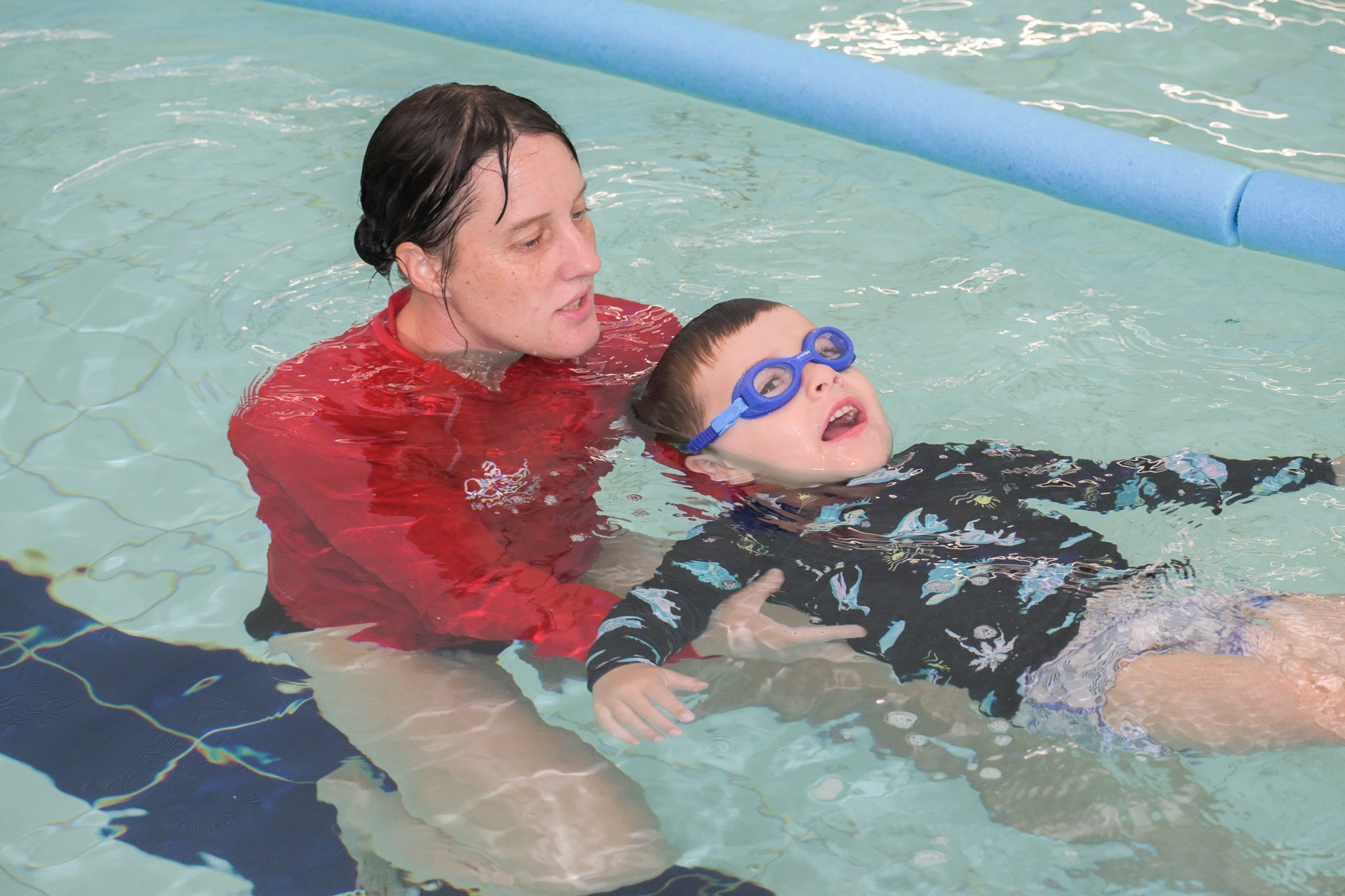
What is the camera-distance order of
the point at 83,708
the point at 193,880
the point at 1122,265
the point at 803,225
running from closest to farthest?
the point at 193,880, the point at 83,708, the point at 1122,265, the point at 803,225

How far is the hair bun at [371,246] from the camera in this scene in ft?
8.71

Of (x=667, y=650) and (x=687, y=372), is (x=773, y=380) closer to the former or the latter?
(x=687, y=372)

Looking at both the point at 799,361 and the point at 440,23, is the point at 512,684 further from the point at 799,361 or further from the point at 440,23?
the point at 440,23

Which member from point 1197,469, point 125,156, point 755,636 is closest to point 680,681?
point 755,636

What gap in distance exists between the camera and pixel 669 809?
243 centimetres

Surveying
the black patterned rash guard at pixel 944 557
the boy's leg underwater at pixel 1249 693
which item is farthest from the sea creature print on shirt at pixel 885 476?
the boy's leg underwater at pixel 1249 693

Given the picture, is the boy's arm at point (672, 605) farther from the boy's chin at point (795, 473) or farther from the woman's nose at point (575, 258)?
the woman's nose at point (575, 258)

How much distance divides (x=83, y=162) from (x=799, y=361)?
3.31 m

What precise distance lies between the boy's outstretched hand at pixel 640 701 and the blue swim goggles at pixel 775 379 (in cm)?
73

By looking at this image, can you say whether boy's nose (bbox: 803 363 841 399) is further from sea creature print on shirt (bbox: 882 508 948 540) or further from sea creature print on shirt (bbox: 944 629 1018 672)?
sea creature print on shirt (bbox: 944 629 1018 672)

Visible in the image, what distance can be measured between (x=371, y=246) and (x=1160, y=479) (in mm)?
1849

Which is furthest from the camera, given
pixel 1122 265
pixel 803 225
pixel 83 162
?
pixel 83 162

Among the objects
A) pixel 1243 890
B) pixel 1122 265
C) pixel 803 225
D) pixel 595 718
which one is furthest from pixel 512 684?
pixel 1122 265

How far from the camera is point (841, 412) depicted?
275 centimetres
